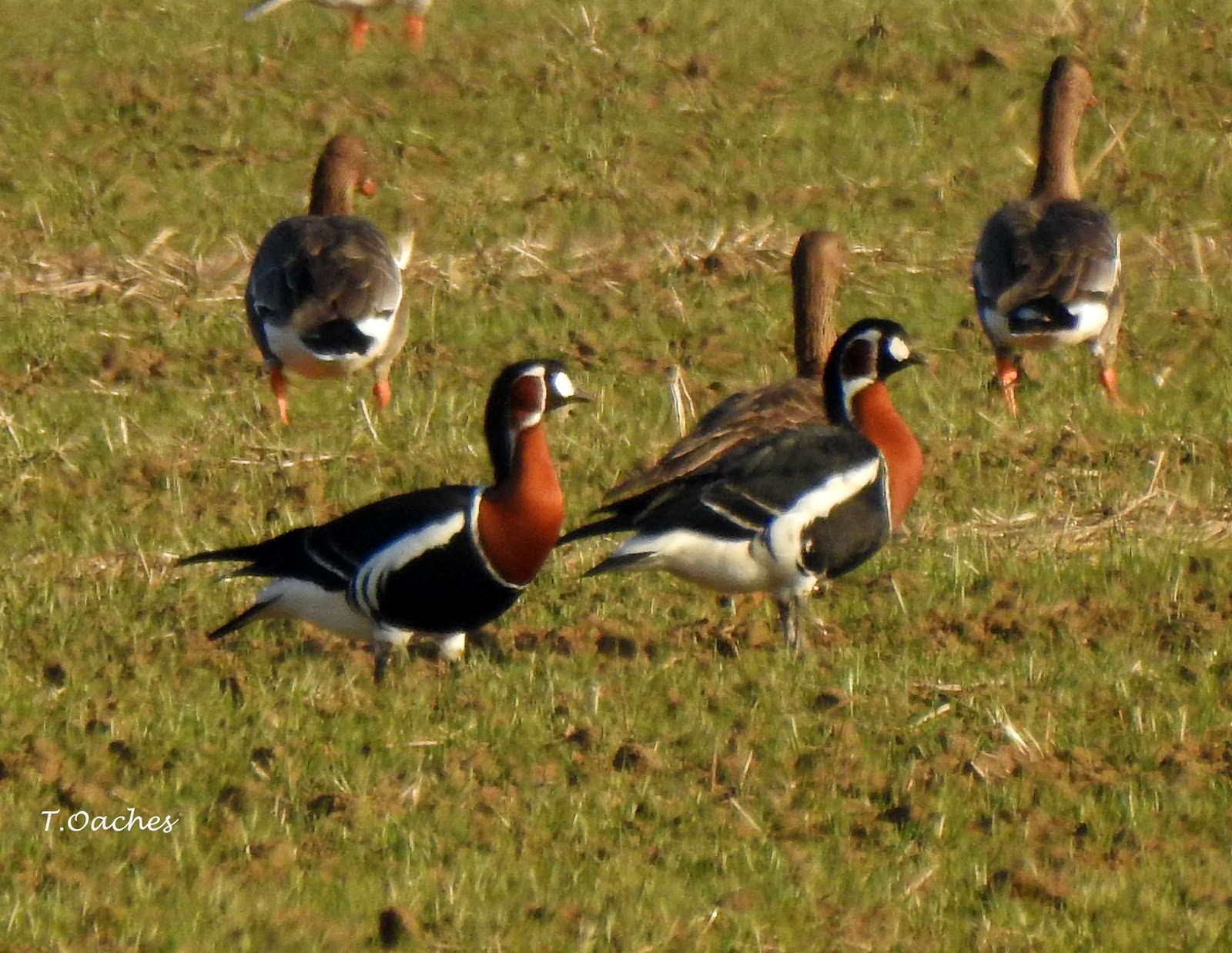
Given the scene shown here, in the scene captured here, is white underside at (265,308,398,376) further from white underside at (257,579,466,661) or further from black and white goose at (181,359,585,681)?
white underside at (257,579,466,661)

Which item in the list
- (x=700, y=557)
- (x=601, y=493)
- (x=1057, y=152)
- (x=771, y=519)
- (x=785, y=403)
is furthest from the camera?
(x=1057, y=152)

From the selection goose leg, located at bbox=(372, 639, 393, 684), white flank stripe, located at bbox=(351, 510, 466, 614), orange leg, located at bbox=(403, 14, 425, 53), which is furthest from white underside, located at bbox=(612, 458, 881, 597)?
orange leg, located at bbox=(403, 14, 425, 53)

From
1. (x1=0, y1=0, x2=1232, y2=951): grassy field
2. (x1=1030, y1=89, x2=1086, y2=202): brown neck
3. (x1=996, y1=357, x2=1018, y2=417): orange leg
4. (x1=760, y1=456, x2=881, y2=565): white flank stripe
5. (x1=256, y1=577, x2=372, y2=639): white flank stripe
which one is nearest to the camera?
(x1=0, y1=0, x2=1232, y2=951): grassy field

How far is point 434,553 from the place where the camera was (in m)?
8.74

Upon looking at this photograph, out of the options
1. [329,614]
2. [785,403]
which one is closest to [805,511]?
[785,403]

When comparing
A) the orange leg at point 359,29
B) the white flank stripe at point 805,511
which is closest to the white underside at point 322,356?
the white flank stripe at point 805,511

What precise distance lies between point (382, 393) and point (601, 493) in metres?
2.16

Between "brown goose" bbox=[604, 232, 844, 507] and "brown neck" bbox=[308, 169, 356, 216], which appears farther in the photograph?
"brown neck" bbox=[308, 169, 356, 216]

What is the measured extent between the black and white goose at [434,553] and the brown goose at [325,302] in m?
3.74

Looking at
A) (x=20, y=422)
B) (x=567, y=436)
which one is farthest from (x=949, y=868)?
(x=20, y=422)

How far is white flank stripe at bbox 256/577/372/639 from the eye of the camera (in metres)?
8.89

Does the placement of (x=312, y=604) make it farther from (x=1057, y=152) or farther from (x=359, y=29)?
(x=359, y=29)

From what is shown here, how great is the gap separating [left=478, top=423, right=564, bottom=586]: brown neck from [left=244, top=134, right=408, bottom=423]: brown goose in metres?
3.91

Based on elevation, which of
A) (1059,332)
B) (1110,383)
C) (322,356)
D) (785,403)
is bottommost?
(1110,383)
